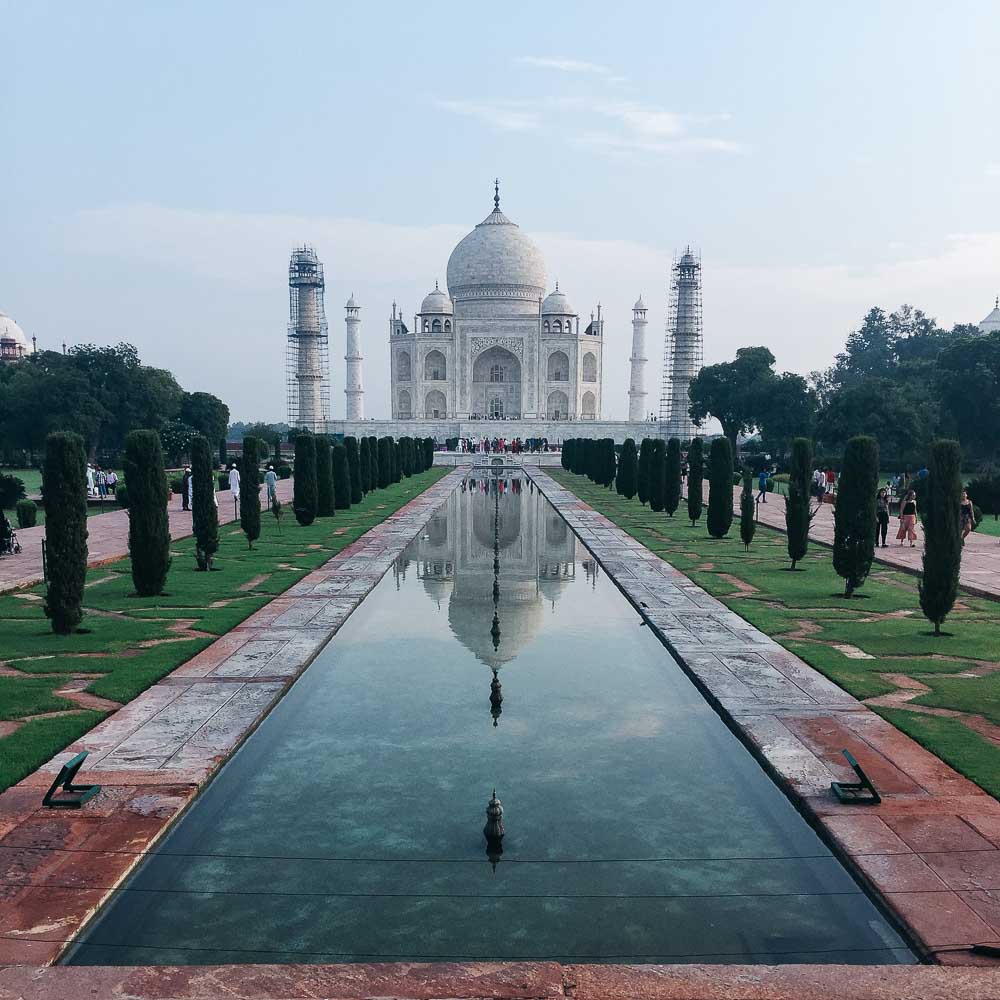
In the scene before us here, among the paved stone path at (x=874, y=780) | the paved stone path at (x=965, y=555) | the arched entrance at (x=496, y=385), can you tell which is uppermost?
the arched entrance at (x=496, y=385)

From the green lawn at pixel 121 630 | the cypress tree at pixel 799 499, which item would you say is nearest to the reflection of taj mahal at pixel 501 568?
the green lawn at pixel 121 630

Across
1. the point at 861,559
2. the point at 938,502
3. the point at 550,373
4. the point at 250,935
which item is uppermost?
the point at 550,373

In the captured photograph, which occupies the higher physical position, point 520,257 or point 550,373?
point 520,257

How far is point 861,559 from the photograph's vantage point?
9430 millimetres

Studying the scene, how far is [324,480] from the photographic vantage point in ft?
56.7

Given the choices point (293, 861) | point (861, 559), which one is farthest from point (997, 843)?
point (861, 559)

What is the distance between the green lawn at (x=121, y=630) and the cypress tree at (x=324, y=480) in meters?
3.17

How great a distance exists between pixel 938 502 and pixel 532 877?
18.3 ft

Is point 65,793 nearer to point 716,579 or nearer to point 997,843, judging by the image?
point 997,843

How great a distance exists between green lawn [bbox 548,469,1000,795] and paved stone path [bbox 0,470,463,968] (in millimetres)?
3825

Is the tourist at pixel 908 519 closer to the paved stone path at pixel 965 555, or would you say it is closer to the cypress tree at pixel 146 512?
the paved stone path at pixel 965 555

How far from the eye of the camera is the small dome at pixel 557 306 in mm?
59875

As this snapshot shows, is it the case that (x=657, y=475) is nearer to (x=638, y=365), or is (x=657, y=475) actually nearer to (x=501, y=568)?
(x=501, y=568)

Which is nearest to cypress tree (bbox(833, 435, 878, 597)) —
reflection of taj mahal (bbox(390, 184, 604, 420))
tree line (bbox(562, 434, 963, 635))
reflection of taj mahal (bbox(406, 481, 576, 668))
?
tree line (bbox(562, 434, 963, 635))
